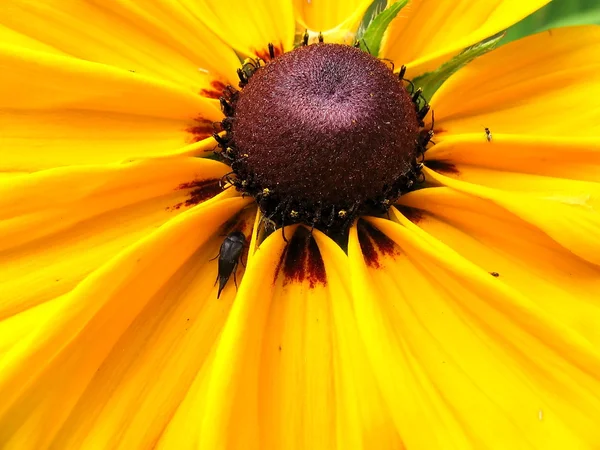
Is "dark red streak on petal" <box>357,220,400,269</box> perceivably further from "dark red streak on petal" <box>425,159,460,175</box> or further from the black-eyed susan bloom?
"dark red streak on petal" <box>425,159,460,175</box>

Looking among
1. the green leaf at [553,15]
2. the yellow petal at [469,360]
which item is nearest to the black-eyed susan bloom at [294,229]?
the yellow petal at [469,360]

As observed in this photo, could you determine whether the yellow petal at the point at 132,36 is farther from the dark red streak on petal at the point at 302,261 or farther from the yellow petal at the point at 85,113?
the dark red streak on petal at the point at 302,261

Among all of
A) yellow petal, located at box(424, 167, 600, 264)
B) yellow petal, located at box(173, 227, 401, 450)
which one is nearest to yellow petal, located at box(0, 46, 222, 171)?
yellow petal, located at box(173, 227, 401, 450)

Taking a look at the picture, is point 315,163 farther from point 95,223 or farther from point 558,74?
point 558,74

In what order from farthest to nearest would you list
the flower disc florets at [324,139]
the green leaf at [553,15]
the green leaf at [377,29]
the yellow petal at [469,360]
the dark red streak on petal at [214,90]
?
the green leaf at [553,15] < the dark red streak on petal at [214,90] < the green leaf at [377,29] < the flower disc florets at [324,139] < the yellow petal at [469,360]

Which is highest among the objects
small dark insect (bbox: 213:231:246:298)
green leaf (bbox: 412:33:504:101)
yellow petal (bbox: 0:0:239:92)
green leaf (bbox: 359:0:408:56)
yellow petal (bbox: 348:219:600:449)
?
yellow petal (bbox: 0:0:239:92)

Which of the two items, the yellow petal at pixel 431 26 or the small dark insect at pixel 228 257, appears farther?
the yellow petal at pixel 431 26

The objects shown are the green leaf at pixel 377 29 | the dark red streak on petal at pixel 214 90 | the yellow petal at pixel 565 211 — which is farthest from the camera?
the dark red streak on petal at pixel 214 90
